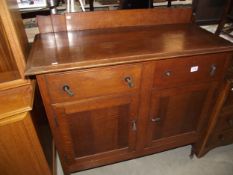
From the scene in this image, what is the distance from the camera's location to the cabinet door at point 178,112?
1009 millimetres

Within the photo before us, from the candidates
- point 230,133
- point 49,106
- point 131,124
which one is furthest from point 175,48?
point 230,133

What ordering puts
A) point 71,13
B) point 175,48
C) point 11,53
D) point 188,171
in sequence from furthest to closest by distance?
point 188,171
point 71,13
point 175,48
point 11,53

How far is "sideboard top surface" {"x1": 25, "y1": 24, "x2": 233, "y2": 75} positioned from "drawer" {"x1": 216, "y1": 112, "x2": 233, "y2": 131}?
0.49 m

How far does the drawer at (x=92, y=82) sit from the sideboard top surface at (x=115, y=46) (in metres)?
0.05

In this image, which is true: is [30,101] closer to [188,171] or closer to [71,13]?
[71,13]

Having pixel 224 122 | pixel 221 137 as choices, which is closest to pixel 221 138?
pixel 221 137

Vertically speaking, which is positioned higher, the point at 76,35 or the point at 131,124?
the point at 76,35

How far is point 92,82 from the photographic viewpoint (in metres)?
0.83

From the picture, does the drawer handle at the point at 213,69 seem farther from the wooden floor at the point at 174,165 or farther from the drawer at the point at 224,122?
the wooden floor at the point at 174,165

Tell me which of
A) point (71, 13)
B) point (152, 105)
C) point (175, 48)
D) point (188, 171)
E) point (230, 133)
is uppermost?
point (71, 13)

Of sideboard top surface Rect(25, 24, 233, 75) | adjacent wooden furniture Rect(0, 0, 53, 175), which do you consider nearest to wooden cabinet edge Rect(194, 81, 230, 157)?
sideboard top surface Rect(25, 24, 233, 75)

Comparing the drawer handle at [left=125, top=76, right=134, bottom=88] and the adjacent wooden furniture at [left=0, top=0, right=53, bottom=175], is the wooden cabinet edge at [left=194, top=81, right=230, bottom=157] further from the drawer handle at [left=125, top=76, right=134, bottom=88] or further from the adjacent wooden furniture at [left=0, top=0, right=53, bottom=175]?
the adjacent wooden furniture at [left=0, top=0, right=53, bottom=175]

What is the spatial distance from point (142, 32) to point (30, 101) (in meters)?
0.68

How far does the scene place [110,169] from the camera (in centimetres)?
135
